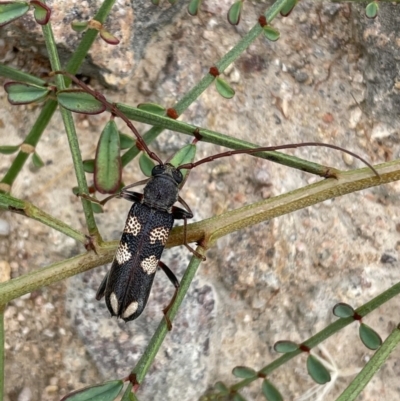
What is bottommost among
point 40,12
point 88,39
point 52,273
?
point 52,273

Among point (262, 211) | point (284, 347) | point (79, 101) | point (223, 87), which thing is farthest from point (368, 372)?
point (79, 101)

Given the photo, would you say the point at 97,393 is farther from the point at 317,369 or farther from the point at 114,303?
the point at 317,369

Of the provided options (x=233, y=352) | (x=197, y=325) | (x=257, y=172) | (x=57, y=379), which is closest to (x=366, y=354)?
(x=233, y=352)

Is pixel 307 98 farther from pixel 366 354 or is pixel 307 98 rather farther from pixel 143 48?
pixel 366 354

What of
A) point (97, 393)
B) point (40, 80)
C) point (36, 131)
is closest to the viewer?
point (97, 393)

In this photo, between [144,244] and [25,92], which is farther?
[144,244]

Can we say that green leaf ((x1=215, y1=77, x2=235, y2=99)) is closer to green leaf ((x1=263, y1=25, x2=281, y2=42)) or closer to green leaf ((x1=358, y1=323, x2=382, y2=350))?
green leaf ((x1=263, y1=25, x2=281, y2=42))
